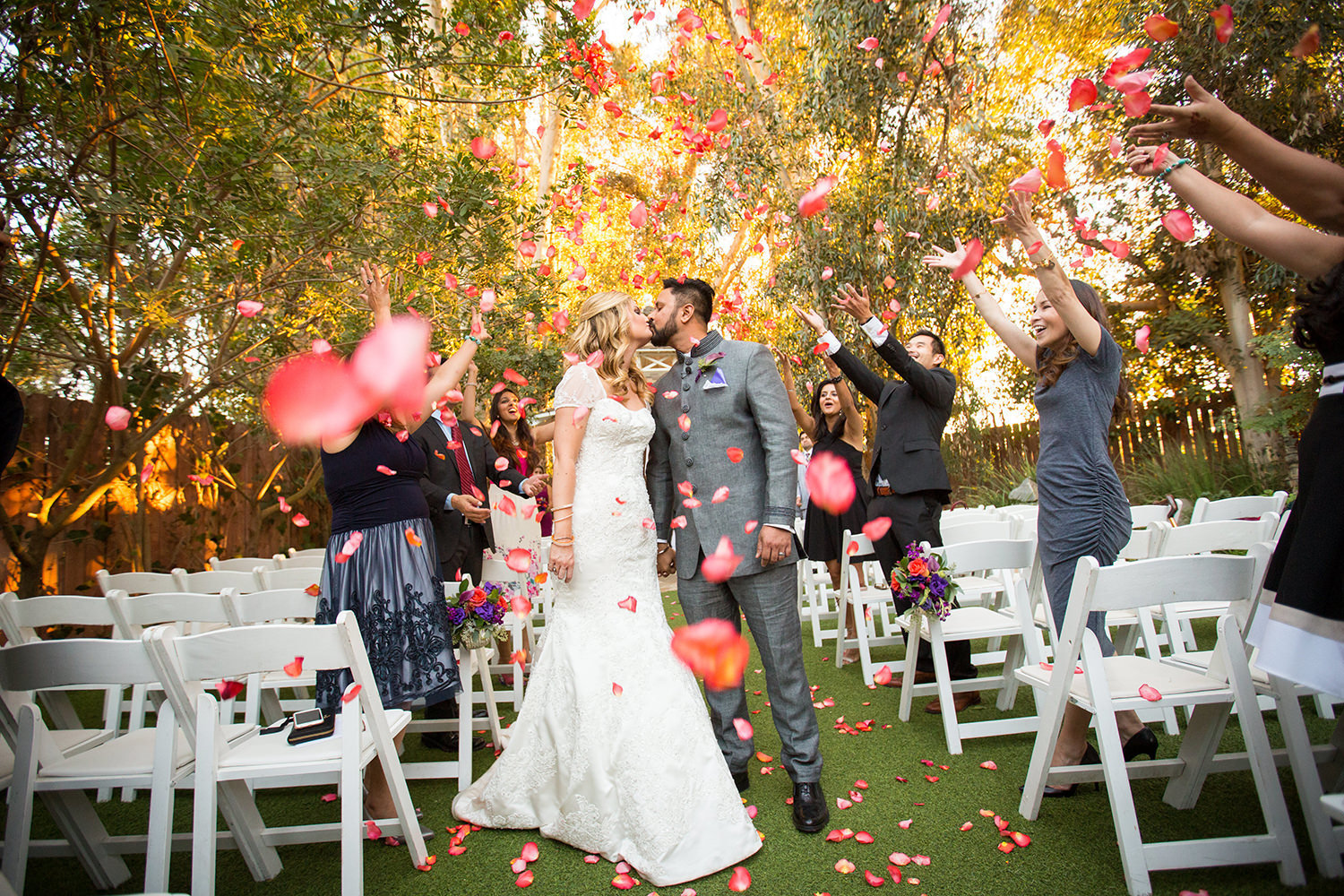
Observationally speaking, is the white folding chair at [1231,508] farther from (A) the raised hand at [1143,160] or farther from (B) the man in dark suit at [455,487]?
(B) the man in dark suit at [455,487]

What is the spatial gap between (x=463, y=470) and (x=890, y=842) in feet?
11.4

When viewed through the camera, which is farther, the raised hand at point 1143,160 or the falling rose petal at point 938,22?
the falling rose petal at point 938,22

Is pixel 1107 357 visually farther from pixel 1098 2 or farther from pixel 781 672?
pixel 1098 2

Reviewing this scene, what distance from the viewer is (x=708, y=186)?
8.41 meters

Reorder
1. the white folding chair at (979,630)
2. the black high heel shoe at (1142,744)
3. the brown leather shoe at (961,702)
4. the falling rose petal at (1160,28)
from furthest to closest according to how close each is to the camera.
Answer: the falling rose petal at (1160,28)
the brown leather shoe at (961,702)
the white folding chair at (979,630)
the black high heel shoe at (1142,744)

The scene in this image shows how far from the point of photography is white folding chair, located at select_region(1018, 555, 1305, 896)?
197 centimetres

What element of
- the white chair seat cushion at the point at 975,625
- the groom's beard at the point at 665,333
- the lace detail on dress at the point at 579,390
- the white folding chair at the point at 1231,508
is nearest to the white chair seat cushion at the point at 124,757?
the lace detail on dress at the point at 579,390

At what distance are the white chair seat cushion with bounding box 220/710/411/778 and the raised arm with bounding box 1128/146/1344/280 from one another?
2.60m

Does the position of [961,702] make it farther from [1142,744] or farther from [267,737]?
[267,737]

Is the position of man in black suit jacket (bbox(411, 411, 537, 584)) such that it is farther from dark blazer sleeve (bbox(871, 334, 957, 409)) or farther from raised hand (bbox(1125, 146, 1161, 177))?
raised hand (bbox(1125, 146, 1161, 177))

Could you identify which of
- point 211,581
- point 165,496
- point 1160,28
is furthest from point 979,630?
point 165,496

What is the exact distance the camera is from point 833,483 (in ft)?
16.8

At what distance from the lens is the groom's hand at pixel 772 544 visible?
8.56 feet

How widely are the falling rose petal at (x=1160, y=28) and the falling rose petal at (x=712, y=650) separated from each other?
6.94 m
